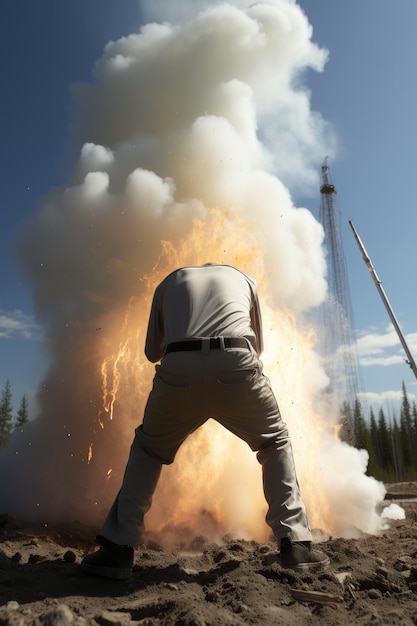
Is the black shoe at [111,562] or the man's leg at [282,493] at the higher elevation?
the man's leg at [282,493]

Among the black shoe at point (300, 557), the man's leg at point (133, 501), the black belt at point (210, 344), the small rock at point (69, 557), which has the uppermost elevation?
the black belt at point (210, 344)

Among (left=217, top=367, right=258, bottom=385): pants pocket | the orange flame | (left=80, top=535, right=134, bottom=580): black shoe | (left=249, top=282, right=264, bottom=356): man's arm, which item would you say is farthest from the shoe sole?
the orange flame

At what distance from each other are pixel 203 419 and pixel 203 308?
901 millimetres

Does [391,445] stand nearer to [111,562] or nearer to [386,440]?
[386,440]

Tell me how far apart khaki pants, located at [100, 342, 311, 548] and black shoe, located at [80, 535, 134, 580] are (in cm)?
6

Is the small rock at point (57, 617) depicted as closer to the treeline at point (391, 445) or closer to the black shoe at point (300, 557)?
the black shoe at point (300, 557)

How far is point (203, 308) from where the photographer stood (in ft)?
12.6

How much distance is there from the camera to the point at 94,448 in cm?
747

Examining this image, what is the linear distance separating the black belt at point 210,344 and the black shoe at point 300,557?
1508 mm

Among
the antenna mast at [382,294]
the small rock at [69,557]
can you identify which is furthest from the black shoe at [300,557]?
the antenna mast at [382,294]

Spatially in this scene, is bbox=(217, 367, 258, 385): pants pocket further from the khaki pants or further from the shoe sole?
the shoe sole

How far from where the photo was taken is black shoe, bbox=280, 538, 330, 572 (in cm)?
342

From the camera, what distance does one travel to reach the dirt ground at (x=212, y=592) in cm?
261

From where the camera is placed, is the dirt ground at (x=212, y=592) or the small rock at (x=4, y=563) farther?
the small rock at (x=4, y=563)
